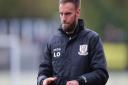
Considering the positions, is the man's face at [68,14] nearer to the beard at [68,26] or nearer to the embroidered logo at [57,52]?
the beard at [68,26]

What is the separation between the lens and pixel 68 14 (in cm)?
555

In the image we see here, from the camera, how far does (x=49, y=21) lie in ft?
95.6

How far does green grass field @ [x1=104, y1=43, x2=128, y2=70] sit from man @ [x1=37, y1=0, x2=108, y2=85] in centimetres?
1942

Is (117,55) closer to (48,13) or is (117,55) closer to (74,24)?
(48,13)

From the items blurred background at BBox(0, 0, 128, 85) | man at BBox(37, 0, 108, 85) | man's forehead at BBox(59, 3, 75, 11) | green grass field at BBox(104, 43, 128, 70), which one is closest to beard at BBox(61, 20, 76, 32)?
man at BBox(37, 0, 108, 85)

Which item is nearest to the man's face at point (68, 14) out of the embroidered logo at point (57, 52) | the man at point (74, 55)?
the man at point (74, 55)

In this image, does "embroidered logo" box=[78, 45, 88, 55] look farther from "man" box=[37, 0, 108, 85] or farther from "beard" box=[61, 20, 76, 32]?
"beard" box=[61, 20, 76, 32]

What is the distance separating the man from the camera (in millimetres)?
5520

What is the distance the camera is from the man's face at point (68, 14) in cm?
554

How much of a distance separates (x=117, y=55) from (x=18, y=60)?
22.8 ft

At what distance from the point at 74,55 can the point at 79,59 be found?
5 cm

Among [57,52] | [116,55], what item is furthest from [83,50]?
[116,55]

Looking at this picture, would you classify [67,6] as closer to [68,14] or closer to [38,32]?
[68,14]

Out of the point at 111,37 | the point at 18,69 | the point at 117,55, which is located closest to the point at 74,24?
the point at 18,69
